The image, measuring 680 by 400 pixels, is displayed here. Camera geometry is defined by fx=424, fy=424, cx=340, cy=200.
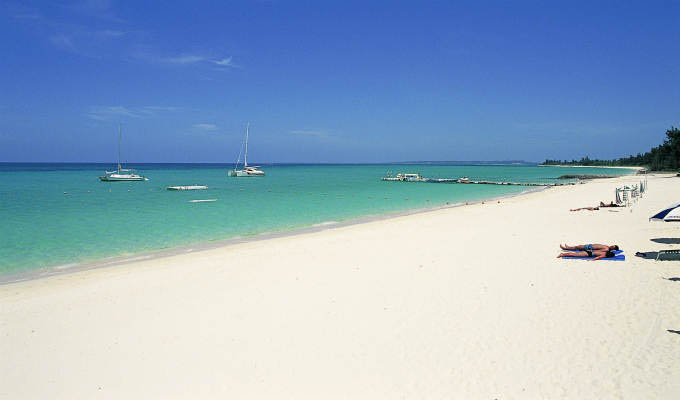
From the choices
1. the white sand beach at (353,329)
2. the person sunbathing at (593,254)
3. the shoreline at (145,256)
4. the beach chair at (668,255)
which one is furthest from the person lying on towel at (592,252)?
the shoreline at (145,256)

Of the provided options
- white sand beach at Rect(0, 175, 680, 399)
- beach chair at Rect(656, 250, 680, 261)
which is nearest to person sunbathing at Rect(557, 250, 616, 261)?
white sand beach at Rect(0, 175, 680, 399)

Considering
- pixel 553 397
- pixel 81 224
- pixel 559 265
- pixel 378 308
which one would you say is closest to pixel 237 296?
pixel 378 308

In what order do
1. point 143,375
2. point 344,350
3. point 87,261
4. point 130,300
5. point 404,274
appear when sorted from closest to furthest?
1. point 143,375
2. point 344,350
3. point 130,300
4. point 404,274
5. point 87,261

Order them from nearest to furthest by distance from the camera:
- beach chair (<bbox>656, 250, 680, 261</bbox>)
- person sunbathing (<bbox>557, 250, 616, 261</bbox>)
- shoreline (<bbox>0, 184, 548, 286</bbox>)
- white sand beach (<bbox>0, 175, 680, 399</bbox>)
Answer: white sand beach (<bbox>0, 175, 680, 399</bbox>) < beach chair (<bbox>656, 250, 680, 261</bbox>) < person sunbathing (<bbox>557, 250, 616, 261</bbox>) < shoreline (<bbox>0, 184, 548, 286</bbox>)

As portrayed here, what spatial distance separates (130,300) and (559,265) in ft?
31.0

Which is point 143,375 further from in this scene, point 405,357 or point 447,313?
point 447,313

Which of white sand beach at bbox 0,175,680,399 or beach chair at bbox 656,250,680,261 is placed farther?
beach chair at bbox 656,250,680,261

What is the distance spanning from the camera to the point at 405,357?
5527mm

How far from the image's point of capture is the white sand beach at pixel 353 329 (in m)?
4.92

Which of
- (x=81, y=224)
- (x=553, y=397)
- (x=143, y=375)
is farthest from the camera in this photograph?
(x=81, y=224)

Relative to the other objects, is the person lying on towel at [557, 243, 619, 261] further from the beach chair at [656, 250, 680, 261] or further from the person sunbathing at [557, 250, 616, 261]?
the beach chair at [656, 250, 680, 261]

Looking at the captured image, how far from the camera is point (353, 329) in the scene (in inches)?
256

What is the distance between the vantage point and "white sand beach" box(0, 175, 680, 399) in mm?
4918

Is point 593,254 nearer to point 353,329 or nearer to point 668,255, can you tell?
point 668,255
